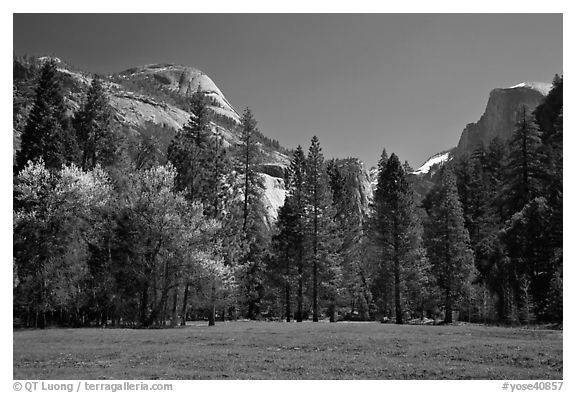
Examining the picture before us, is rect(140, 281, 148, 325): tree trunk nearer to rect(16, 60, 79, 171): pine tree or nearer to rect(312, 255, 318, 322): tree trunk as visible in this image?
rect(16, 60, 79, 171): pine tree

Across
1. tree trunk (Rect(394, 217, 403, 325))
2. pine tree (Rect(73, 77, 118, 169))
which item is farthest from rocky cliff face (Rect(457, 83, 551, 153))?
pine tree (Rect(73, 77, 118, 169))

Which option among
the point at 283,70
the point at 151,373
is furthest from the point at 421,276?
the point at 151,373

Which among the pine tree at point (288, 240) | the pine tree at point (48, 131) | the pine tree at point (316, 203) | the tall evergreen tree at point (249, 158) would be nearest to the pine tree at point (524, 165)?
the pine tree at point (316, 203)

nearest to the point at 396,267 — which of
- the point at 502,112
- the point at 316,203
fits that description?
the point at 316,203

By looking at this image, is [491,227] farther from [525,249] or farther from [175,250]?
[175,250]

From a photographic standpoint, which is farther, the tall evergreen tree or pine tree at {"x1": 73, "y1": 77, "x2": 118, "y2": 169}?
the tall evergreen tree
